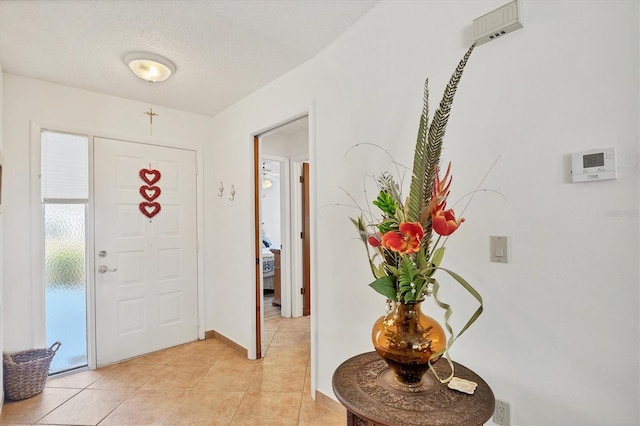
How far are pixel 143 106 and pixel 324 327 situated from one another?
8.96 feet

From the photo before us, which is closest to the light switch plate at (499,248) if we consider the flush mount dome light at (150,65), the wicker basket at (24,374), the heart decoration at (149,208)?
the flush mount dome light at (150,65)

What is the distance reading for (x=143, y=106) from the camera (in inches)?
124

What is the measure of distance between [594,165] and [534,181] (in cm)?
18

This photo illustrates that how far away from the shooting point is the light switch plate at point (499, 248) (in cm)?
130

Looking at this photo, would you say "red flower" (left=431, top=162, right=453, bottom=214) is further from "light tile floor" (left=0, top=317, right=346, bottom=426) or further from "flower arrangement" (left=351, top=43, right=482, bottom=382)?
"light tile floor" (left=0, top=317, right=346, bottom=426)

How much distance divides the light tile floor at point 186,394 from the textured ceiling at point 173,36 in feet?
8.05

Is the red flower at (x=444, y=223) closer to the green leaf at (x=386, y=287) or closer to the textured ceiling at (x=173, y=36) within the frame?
the green leaf at (x=386, y=287)

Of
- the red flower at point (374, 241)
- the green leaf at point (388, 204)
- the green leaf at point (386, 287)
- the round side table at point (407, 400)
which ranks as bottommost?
the round side table at point (407, 400)

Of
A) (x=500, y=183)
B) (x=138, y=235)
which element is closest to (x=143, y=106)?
(x=138, y=235)

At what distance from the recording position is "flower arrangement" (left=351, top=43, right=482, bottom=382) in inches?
38.5

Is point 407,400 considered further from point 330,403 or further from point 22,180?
point 22,180

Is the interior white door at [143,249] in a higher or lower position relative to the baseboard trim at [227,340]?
higher

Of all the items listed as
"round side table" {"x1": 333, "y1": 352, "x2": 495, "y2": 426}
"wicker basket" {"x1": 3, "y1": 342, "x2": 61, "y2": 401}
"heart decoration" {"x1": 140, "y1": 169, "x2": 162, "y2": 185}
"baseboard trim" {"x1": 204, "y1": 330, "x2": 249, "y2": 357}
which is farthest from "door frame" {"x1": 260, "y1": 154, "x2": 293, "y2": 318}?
"round side table" {"x1": 333, "y1": 352, "x2": 495, "y2": 426}

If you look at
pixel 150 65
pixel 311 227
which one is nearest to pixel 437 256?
pixel 311 227
